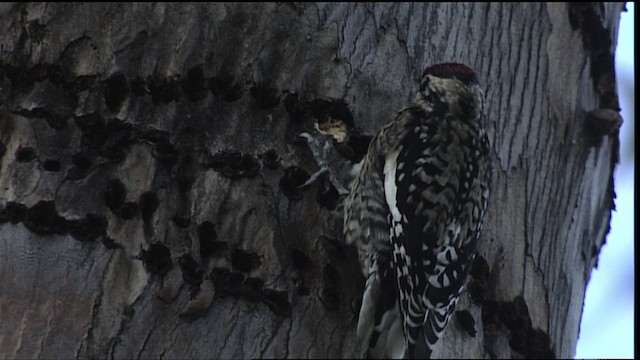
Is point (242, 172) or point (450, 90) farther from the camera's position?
point (450, 90)

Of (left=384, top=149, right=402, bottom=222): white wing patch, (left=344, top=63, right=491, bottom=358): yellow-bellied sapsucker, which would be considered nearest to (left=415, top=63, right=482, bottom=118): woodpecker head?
(left=344, top=63, right=491, bottom=358): yellow-bellied sapsucker

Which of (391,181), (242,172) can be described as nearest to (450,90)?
(391,181)

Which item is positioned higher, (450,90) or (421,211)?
(450,90)

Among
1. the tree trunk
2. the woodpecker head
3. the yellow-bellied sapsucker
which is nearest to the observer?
the tree trunk

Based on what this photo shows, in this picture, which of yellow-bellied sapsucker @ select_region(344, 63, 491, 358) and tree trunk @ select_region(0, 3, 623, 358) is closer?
tree trunk @ select_region(0, 3, 623, 358)

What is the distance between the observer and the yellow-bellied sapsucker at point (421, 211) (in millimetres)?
2980

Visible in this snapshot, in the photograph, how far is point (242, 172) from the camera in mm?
2746

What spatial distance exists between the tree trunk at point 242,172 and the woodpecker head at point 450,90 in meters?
0.05

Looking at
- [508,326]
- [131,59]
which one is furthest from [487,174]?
[131,59]

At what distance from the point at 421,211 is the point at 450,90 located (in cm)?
39

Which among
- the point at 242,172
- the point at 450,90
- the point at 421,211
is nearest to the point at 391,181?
the point at 421,211

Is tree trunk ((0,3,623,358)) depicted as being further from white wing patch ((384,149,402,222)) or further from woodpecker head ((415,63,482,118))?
white wing patch ((384,149,402,222))

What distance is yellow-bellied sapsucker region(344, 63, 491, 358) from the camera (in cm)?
298

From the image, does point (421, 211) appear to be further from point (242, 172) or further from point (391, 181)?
point (242, 172)
